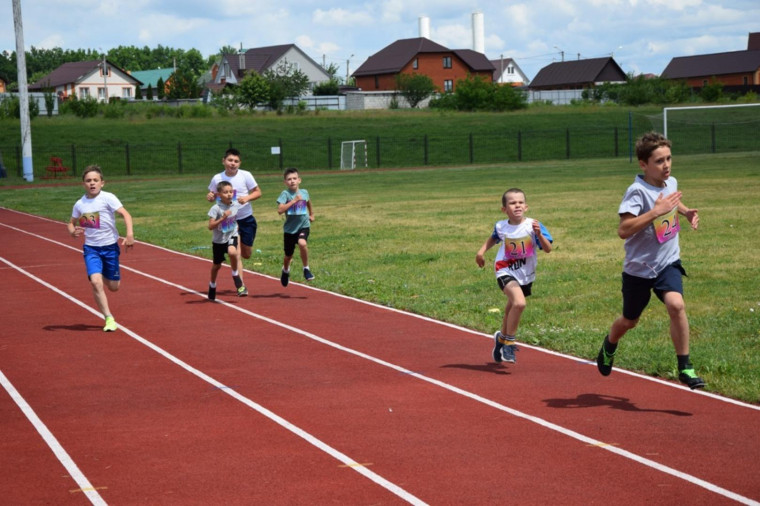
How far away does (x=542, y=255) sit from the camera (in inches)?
656

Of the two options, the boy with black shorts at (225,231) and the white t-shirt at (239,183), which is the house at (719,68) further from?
the boy with black shorts at (225,231)

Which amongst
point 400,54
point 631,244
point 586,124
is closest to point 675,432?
point 631,244

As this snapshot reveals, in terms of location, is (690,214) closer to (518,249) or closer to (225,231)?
(518,249)

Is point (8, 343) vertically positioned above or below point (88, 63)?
below

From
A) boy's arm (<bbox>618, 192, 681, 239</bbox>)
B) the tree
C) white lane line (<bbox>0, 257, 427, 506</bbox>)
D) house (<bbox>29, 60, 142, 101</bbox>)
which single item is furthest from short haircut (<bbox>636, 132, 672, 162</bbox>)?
house (<bbox>29, 60, 142, 101</bbox>)

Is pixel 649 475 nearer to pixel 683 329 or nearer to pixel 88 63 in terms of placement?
pixel 683 329

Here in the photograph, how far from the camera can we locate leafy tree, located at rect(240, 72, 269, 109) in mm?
82500

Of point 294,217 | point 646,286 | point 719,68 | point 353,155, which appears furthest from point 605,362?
point 719,68

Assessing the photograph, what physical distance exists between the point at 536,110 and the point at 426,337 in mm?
74945

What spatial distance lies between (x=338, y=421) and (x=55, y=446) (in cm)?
194

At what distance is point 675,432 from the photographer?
678cm

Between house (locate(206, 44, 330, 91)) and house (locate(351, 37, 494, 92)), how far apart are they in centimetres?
715

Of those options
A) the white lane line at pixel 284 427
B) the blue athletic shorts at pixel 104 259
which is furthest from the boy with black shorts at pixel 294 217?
the white lane line at pixel 284 427

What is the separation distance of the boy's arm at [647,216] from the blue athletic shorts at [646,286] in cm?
42
